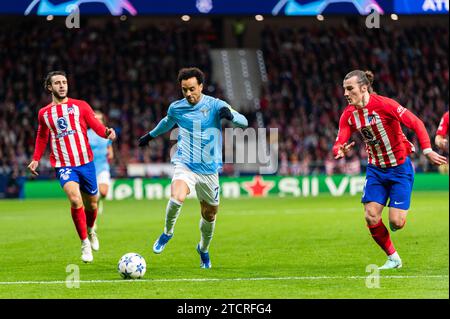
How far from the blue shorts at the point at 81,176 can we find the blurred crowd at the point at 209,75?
18.8 m

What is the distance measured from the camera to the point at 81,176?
12.1m

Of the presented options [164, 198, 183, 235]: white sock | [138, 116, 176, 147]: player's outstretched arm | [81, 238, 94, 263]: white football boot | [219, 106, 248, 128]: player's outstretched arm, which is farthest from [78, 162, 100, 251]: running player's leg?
[219, 106, 248, 128]: player's outstretched arm

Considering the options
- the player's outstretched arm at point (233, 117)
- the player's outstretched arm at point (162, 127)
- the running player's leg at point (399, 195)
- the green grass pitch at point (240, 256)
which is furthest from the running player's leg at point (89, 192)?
the running player's leg at point (399, 195)

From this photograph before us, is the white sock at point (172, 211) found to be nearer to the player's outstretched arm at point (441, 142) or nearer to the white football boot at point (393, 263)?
the white football boot at point (393, 263)

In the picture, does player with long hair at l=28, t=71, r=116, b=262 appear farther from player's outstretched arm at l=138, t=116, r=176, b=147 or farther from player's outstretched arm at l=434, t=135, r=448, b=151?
player's outstretched arm at l=434, t=135, r=448, b=151

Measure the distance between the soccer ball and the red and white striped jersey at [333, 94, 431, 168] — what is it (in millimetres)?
2555

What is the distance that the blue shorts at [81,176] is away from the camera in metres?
11.9

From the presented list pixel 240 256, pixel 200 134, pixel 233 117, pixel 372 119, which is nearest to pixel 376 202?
pixel 372 119

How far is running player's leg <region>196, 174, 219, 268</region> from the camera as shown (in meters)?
10.9

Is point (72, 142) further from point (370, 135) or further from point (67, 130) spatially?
point (370, 135)

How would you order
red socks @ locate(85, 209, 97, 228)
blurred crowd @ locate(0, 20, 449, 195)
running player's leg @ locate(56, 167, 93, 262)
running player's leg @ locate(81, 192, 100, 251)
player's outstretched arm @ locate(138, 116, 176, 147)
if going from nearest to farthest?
player's outstretched arm @ locate(138, 116, 176, 147)
running player's leg @ locate(56, 167, 93, 262)
running player's leg @ locate(81, 192, 100, 251)
red socks @ locate(85, 209, 97, 228)
blurred crowd @ locate(0, 20, 449, 195)

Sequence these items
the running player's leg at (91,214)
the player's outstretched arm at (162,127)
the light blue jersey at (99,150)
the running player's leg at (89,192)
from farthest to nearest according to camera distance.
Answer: the light blue jersey at (99,150), the running player's leg at (91,214), the running player's leg at (89,192), the player's outstretched arm at (162,127)

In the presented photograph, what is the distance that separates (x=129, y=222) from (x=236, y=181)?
10683 millimetres
